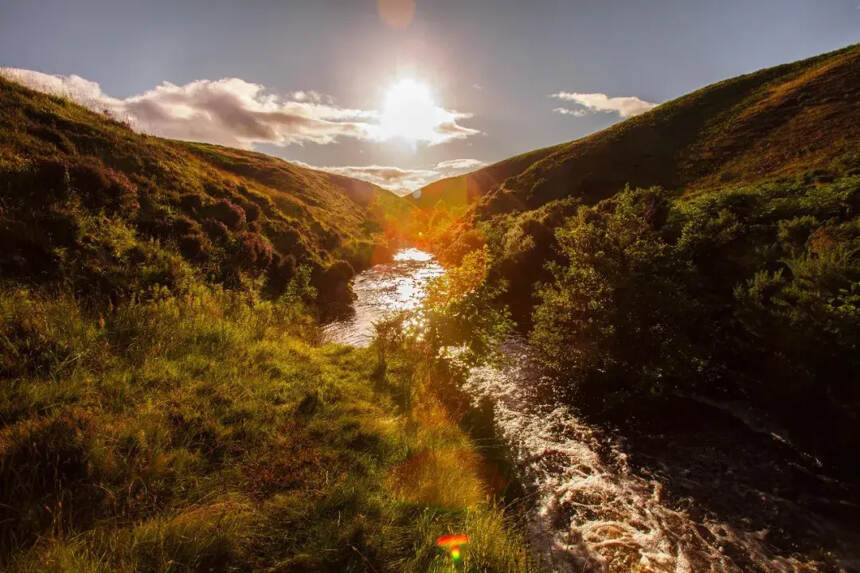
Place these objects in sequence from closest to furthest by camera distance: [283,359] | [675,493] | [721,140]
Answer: [675,493] < [283,359] < [721,140]

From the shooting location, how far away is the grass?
464 cm

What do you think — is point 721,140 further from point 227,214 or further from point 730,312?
point 227,214

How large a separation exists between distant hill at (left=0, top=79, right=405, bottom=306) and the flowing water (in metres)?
16.6

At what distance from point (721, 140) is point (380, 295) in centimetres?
6292

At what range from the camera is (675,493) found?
10.5 m

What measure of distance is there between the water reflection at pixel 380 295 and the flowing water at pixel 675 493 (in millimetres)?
9696

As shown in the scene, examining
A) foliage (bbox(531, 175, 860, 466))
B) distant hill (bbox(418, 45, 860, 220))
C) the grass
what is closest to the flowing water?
foliage (bbox(531, 175, 860, 466))

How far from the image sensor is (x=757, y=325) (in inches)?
472

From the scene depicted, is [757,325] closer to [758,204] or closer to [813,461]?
[813,461]

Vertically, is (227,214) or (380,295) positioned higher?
(227,214)

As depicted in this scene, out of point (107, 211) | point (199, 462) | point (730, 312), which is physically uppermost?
point (107, 211)

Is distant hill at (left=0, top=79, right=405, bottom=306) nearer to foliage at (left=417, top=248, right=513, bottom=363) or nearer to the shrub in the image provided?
the shrub

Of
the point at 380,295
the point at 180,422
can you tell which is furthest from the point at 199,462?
the point at 380,295

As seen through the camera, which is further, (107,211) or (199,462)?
(107,211)
